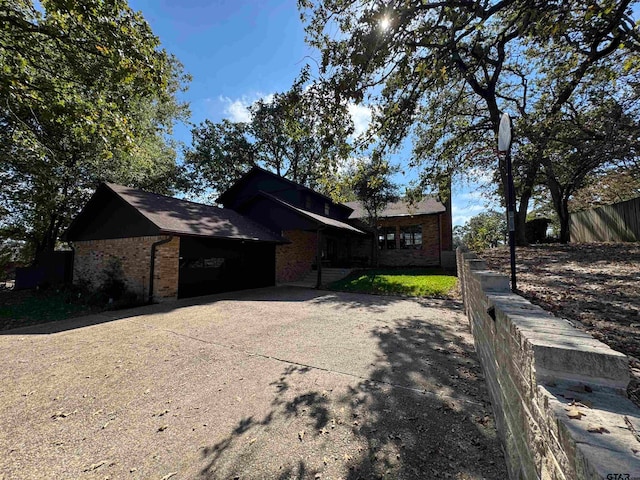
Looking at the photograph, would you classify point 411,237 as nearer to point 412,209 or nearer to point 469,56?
point 412,209

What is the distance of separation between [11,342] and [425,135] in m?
14.8

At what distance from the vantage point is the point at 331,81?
17.7 feet

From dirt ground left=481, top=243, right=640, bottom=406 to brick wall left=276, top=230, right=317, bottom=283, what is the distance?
33.1 feet

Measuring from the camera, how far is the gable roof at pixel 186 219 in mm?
10266

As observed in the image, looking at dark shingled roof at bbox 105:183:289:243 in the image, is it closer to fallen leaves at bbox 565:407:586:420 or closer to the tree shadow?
the tree shadow

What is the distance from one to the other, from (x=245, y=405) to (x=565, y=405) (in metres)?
3.12

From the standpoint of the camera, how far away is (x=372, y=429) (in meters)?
2.82

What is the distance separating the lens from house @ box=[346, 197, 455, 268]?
18.5m

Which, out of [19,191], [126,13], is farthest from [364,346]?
[19,191]

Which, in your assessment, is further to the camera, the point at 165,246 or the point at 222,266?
the point at 222,266

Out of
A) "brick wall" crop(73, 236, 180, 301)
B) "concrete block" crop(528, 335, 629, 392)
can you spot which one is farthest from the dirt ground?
"brick wall" crop(73, 236, 180, 301)

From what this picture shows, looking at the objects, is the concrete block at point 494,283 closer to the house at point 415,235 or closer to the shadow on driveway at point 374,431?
the shadow on driveway at point 374,431

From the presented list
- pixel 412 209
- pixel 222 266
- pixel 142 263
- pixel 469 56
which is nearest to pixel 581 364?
pixel 469 56

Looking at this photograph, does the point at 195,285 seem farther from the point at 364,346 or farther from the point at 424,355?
the point at 424,355
